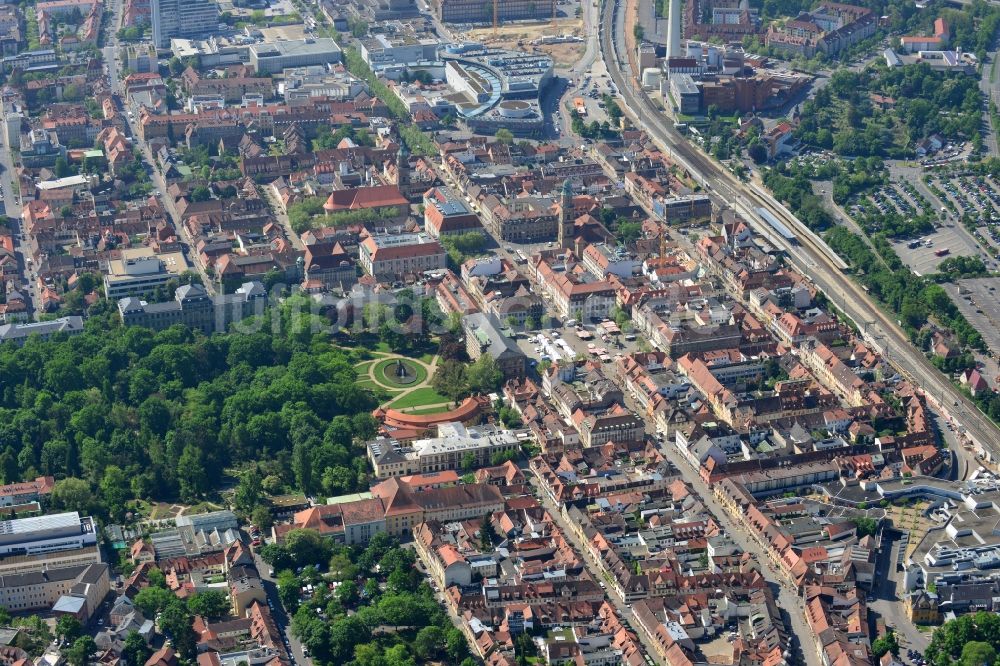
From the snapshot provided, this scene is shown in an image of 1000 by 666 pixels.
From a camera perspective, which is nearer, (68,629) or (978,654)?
(978,654)

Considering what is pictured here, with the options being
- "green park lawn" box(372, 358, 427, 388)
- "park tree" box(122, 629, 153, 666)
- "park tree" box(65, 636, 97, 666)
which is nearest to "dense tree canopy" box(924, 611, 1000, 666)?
"park tree" box(122, 629, 153, 666)

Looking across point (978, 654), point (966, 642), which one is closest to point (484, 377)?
point (966, 642)

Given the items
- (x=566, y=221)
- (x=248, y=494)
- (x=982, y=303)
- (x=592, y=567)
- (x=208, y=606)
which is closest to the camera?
(x=208, y=606)

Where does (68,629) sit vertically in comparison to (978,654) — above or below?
above

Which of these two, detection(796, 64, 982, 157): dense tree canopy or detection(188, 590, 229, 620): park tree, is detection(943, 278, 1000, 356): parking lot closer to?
detection(796, 64, 982, 157): dense tree canopy

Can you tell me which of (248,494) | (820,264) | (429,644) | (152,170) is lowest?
(429,644)

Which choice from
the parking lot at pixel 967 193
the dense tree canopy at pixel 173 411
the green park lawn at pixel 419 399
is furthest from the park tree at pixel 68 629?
the parking lot at pixel 967 193

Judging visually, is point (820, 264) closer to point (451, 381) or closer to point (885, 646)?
point (451, 381)
